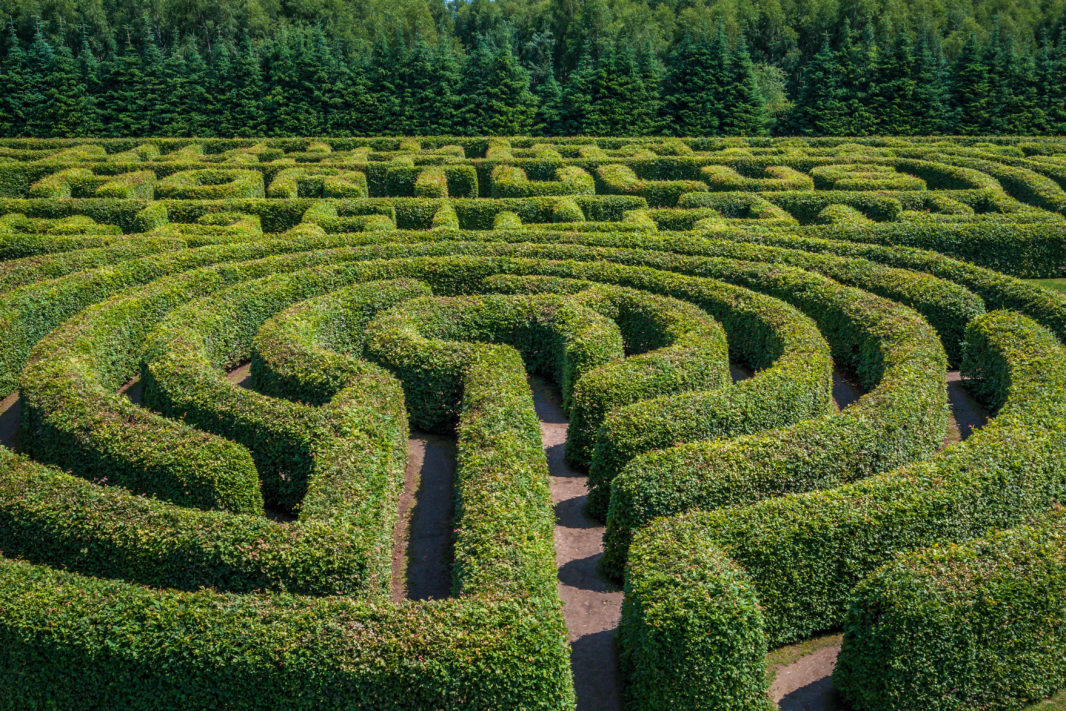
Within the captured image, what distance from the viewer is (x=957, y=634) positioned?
36.3 feet

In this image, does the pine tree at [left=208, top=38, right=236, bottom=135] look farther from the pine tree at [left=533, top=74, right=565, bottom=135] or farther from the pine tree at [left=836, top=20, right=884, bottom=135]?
the pine tree at [left=836, top=20, right=884, bottom=135]

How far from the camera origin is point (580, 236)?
94.4ft

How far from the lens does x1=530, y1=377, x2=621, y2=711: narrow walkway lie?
1228 centimetres

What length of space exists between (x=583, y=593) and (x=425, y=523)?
377cm

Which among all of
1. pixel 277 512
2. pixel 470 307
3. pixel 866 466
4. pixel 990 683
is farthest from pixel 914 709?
pixel 470 307

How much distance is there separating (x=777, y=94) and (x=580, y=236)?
6014 cm

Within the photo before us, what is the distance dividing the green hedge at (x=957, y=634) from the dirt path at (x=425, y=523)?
6.67m

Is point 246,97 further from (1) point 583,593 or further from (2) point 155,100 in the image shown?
(1) point 583,593

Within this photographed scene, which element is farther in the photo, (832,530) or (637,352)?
(637,352)

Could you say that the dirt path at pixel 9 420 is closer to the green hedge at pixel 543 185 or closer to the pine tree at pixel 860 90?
the green hedge at pixel 543 185

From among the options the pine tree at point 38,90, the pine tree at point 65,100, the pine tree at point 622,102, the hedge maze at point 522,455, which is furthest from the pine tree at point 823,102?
the pine tree at point 38,90

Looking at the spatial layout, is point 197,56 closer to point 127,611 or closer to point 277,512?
point 277,512

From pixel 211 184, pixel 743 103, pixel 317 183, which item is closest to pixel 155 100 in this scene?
pixel 211 184

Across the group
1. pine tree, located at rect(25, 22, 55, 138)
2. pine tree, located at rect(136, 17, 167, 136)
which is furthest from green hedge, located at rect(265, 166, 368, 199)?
pine tree, located at rect(25, 22, 55, 138)
